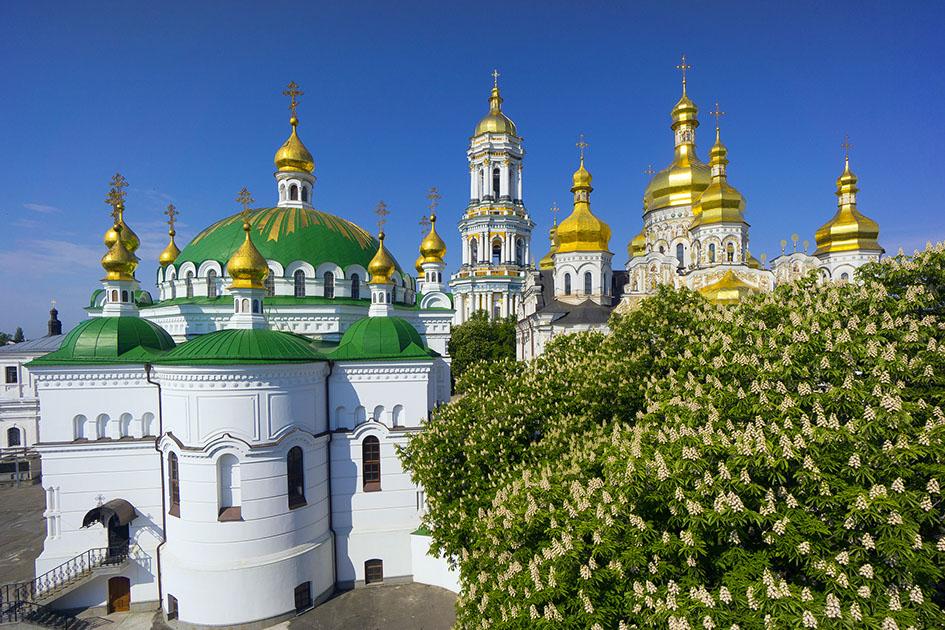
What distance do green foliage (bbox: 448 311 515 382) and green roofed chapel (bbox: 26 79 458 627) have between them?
1897 centimetres

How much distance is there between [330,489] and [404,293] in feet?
33.3

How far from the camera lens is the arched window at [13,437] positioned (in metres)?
26.8

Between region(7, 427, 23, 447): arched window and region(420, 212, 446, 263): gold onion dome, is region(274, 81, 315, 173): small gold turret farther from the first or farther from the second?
region(7, 427, 23, 447): arched window

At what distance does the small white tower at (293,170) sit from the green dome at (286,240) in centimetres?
115

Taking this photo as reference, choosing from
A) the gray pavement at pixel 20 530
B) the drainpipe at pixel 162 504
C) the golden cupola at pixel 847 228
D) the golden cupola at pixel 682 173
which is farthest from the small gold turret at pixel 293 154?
the golden cupola at pixel 847 228

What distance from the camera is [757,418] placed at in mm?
5699

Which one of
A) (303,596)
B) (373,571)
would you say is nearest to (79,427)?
(303,596)

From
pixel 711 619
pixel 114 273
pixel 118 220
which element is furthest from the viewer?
pixel 118 220

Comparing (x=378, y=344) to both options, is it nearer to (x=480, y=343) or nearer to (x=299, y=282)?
(x=299, y=282)

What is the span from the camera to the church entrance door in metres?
13.0

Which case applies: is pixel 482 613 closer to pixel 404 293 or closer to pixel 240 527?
pixel 240 527

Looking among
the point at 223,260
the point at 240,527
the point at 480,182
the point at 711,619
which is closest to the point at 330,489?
the point at 240,527

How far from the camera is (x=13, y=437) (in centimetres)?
2684

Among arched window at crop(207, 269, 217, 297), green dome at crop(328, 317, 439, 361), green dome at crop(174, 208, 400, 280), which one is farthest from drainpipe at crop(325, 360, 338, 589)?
arched window at crop(207, 269, 217, 297)
